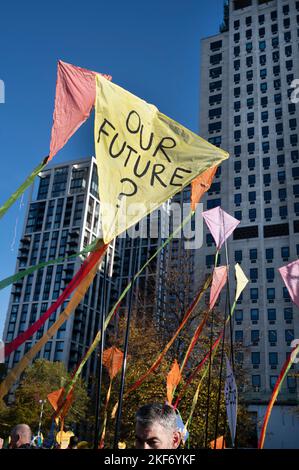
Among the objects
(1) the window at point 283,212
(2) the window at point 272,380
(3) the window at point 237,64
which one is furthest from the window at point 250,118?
(2) the window at point 272,380

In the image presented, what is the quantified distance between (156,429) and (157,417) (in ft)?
0.25

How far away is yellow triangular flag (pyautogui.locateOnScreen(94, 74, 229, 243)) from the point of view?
3.95m

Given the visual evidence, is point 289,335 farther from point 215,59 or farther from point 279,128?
point 215,59

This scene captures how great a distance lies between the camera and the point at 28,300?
8225cm

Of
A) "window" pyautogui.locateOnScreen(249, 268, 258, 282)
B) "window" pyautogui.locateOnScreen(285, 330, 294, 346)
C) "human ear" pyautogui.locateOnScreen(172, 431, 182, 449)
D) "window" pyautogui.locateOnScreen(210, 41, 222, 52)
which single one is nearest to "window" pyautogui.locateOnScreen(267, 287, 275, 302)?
"window" pyautogui.locateOnScreen(249, 268, 258, 282)

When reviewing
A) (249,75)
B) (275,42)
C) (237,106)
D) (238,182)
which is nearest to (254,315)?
(238,182)

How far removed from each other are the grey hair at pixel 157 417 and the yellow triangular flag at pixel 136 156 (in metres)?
1.32

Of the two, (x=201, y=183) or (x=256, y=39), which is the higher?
(x=256, y=39)

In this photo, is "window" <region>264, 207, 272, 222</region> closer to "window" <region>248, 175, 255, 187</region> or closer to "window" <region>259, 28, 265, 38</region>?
"window" <region>248, 175, 255, 187</region>

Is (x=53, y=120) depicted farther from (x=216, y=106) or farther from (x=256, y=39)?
(x=256, y=39)

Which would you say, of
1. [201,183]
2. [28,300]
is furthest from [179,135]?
[28,300]

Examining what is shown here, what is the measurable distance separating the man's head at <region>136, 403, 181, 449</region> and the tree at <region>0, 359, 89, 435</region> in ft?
107
